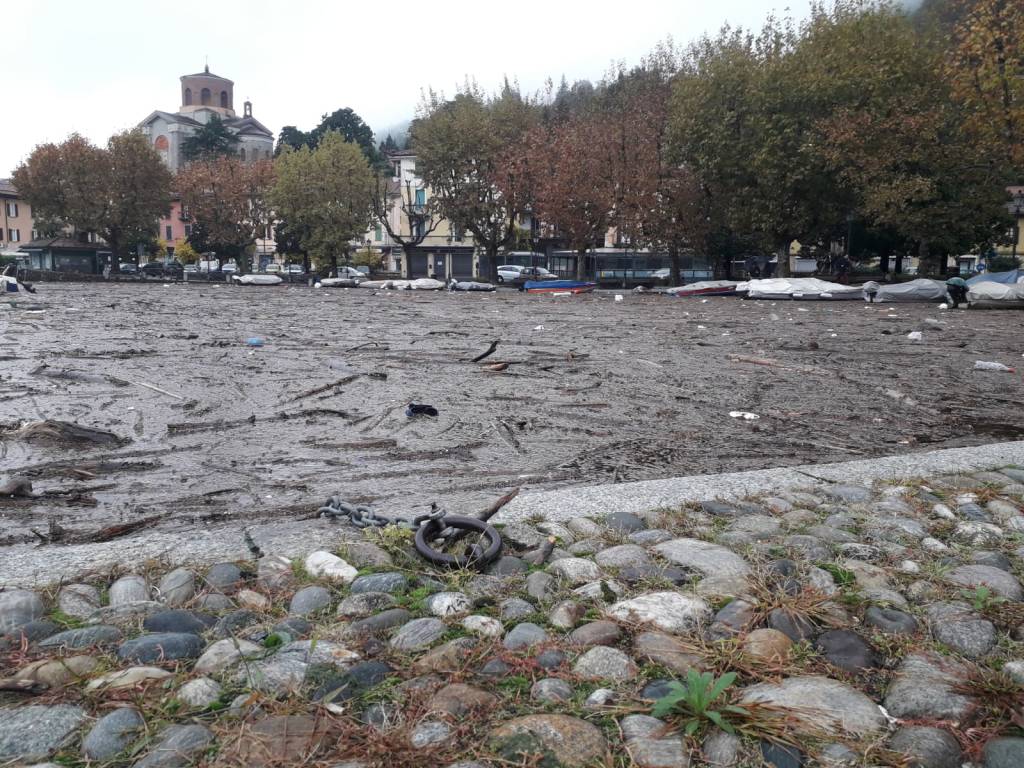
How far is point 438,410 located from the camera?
8523 millimetres

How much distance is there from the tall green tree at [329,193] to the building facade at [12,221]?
42.4 m

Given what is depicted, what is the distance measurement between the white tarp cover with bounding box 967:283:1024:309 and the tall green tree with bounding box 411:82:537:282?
2815cm

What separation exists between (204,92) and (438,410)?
131 metres

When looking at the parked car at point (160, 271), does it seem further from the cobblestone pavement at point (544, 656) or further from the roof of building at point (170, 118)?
the cobblestone pavement at point (544, 656)

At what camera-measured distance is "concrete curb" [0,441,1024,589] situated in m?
3.67

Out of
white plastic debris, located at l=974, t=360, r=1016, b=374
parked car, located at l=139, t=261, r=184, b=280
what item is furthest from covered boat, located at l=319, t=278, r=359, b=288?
white plastic debris, located at l=974, t=360, r=1016, b=374

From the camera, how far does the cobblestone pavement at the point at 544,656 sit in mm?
2281

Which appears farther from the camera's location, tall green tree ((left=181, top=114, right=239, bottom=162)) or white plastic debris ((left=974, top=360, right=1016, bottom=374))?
tall green tree ((left=181, top=114, right=239, bottom=162))

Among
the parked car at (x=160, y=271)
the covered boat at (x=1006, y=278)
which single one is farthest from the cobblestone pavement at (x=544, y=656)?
the parked car at (x=160, y=271)

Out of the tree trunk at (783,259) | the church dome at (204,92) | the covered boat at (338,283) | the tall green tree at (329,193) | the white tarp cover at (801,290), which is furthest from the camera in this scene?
the church dome at (204,92)

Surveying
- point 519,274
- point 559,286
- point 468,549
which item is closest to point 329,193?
point 519,274

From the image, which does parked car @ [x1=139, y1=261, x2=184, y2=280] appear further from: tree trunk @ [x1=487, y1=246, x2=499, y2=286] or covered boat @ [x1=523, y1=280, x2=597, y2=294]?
covered boat @ [x1=523, y1=280, x2=597, y2=294]

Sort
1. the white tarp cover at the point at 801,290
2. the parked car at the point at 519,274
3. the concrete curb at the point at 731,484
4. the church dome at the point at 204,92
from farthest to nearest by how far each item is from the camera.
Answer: the church dome at the point at 204,92
the parked car at the point at 519,274
the white tarp cover at the point at 801,290
the concrete curb at the point at 731,484

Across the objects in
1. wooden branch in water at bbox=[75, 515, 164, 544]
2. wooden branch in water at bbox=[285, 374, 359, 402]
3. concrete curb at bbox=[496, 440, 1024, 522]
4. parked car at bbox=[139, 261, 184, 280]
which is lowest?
wooden branch in water at bbox=[75, 515, 164, 544]
